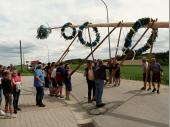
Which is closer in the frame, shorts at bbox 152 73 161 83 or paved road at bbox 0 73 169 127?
paved road at bbox 0 73 169 127

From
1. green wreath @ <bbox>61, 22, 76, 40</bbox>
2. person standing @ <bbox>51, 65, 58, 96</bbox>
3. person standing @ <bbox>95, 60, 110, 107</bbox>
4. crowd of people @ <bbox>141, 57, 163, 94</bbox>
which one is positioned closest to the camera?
person standing @ <bbox>95, 60, 110, 107</bbox>

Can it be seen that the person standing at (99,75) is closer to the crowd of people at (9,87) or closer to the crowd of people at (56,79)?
the crowd of people at (56,79)

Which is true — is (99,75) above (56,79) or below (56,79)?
above

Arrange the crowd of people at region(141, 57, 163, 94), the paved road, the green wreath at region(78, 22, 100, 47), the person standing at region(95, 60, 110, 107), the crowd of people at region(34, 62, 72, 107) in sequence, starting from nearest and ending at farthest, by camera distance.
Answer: the paved road → the person standing at region(95, 60, 110, 107) → the crowd of people at region(34, 62, 72, 107) → the crowd of people at region(141, 57, 163, 94) → the green wreath at region(78, 22, 100, 47)

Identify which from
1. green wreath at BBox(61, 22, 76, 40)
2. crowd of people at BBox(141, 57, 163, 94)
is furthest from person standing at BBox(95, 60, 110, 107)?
green wreath at BBox(61, 22, 76, 40)

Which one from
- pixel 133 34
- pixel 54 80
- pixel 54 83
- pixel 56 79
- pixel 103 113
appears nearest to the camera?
pixel 103 113

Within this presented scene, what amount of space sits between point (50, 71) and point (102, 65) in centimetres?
684

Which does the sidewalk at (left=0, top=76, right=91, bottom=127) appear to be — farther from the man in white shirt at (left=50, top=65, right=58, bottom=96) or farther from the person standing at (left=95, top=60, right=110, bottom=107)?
the man in white shirt at (left=50, top=65, right=58, bottom=96)

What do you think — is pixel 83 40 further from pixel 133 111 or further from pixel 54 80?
pixel 133 111

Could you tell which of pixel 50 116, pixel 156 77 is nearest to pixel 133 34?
pixel 156 77

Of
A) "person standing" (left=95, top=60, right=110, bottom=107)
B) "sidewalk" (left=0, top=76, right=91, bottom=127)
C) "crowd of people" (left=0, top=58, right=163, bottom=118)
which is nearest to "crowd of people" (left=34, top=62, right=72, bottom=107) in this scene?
"crowd of people" (left=0, top=58, right=163, bottom=118)

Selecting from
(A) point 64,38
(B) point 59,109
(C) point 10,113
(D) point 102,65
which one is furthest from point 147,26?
(A) point 64,38

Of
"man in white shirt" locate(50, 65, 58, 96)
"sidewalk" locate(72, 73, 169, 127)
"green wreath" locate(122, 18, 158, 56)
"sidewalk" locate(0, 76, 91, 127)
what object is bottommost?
"sidewalk" locate(0, 76, 91, 127)

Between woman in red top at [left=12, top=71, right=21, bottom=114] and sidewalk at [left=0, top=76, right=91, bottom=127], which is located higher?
woman in red top at [left=12, top=71, right=21, bottom=114]
